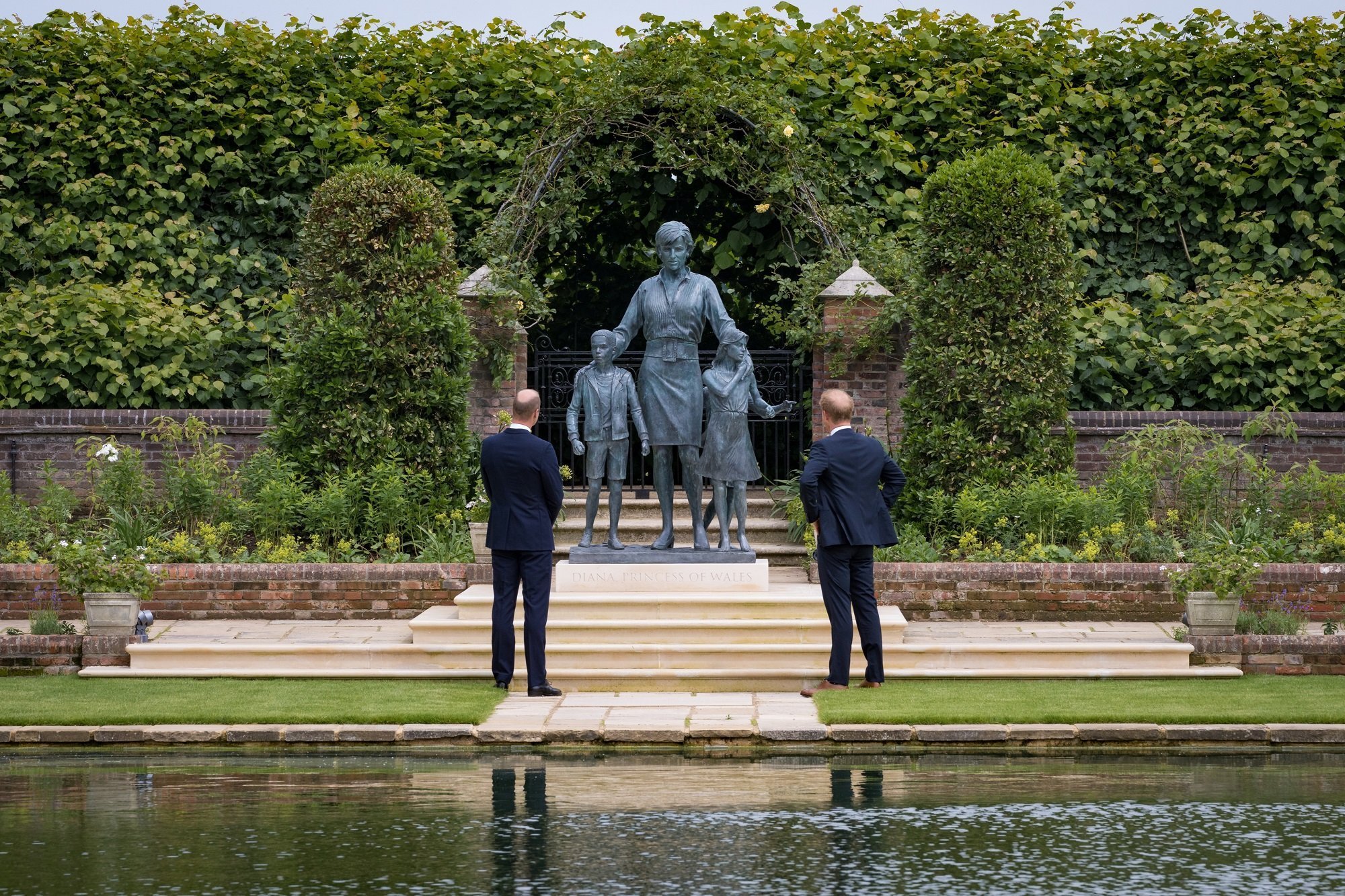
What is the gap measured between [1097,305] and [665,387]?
6.34 metres

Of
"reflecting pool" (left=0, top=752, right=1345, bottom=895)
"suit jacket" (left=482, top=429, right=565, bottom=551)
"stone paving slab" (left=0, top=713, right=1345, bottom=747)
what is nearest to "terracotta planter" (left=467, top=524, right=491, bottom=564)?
"suit jacket" (left=482, top=429, right=565, bottom=551)

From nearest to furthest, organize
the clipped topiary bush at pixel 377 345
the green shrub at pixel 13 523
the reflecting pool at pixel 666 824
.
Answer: the reflecting pool at pixel 666 824 < the green shrub at pixel 13 523 < the clipped topiary bush at pixel 377 345

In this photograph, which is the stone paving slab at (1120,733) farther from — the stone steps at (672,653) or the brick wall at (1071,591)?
the brick wall at (1071,591)

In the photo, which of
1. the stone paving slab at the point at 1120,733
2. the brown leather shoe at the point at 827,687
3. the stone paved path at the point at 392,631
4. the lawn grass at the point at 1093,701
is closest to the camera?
the stone paving slab at the point at 1120,733

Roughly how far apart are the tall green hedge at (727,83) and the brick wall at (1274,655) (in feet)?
21.6

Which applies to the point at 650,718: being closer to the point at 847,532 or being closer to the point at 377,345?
the point at 847,532

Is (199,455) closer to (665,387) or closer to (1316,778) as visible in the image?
(665,387)

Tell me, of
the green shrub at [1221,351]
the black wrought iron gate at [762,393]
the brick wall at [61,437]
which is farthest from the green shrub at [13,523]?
the green shrub at [1221,351]

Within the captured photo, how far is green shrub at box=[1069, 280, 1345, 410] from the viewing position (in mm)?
14859

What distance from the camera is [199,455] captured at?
13.7 m

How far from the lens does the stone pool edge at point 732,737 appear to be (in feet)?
26.0

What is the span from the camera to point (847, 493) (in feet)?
31.0

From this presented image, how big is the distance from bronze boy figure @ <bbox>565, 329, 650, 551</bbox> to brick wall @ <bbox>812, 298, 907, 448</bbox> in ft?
12.9

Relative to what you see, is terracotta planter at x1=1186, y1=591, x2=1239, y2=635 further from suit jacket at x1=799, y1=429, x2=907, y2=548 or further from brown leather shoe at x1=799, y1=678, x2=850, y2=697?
brown leather shoe at x1=799, y1=678, x2=850, y2=697
